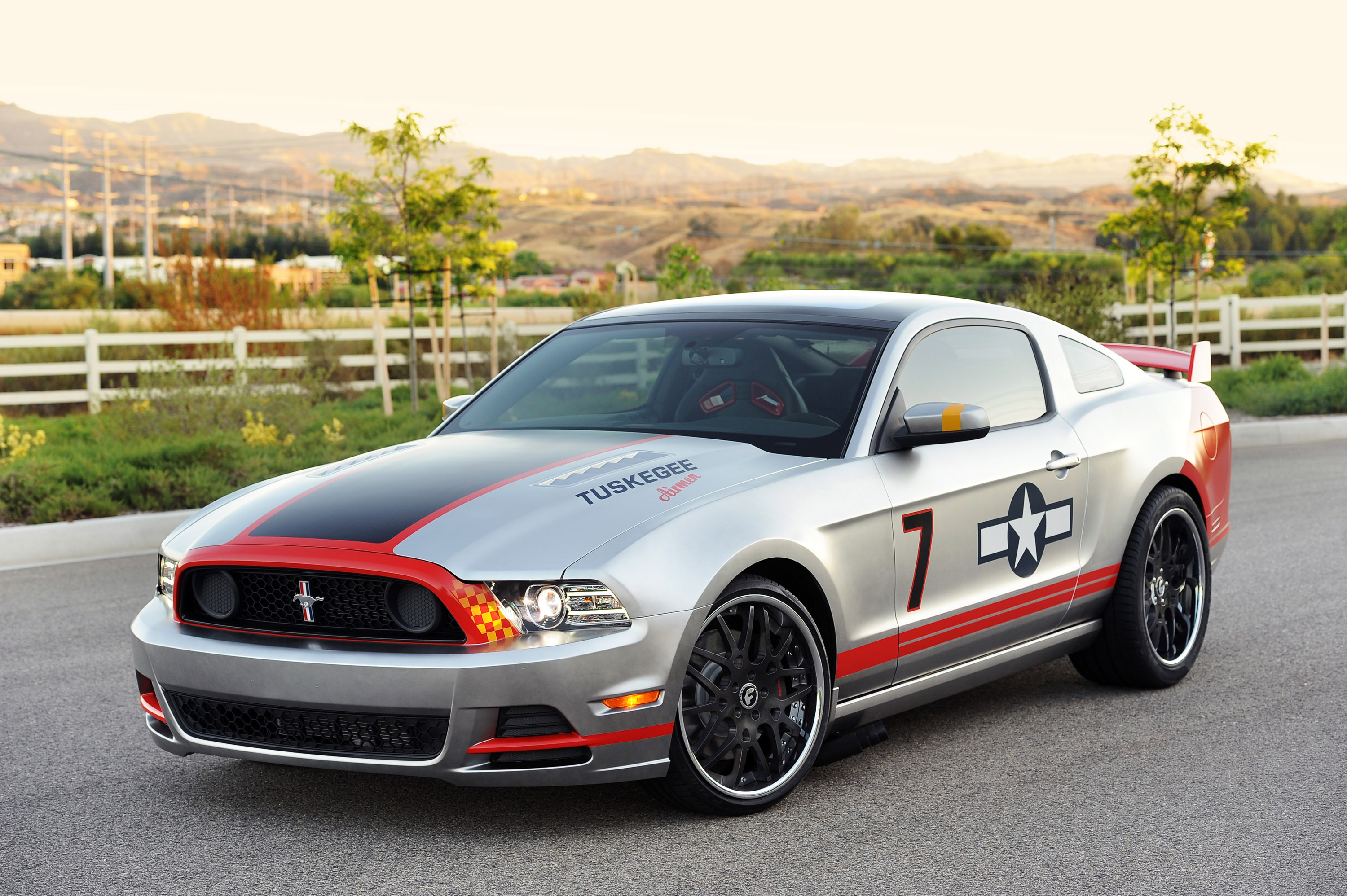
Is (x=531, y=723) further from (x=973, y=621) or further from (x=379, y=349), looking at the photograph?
(x=379, y=349)

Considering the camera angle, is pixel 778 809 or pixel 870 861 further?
pixel 778 809

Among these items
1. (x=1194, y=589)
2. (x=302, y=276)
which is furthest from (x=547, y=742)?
(x=302, y=276)

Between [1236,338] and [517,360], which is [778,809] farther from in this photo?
[1236,338]

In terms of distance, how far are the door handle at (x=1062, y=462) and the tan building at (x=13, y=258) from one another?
147859 millimetres

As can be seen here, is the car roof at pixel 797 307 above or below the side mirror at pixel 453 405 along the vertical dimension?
above

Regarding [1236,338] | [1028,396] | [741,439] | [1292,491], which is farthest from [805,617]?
[1236,338]

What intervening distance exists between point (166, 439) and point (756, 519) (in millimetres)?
9760

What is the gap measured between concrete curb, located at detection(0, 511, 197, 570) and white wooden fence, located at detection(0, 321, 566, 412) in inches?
285

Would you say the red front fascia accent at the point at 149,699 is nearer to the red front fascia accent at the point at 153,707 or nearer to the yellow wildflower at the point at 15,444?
the red front fascia accent at the point at 153,707

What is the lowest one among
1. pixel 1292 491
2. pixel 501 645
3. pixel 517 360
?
pixel 1292 491

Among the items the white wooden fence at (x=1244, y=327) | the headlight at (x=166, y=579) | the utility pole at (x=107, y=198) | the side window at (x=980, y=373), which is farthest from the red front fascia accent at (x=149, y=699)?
the utility pole at (x=107, y=198)

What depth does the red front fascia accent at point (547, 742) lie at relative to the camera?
12.3 feet

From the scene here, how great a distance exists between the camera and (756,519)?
4.06m

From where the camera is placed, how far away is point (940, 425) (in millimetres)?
4480
